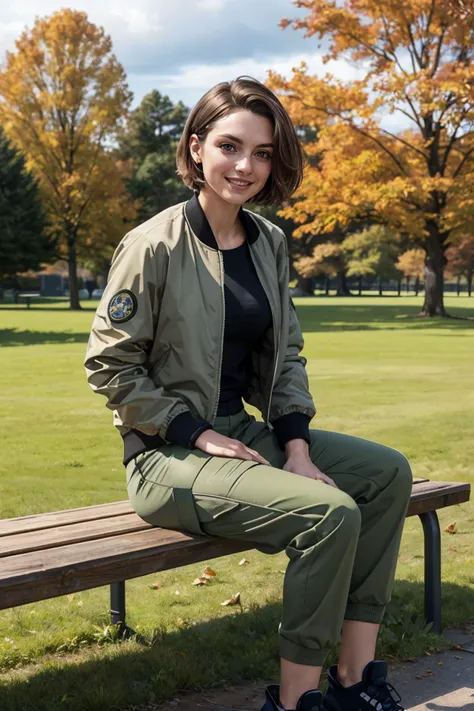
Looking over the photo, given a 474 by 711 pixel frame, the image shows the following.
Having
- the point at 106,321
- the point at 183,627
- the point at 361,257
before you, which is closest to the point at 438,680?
the point at 183,627

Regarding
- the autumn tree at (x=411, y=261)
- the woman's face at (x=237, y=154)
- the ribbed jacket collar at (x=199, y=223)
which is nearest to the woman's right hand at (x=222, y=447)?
the ribbed jacket collar at (x=199, y=223)

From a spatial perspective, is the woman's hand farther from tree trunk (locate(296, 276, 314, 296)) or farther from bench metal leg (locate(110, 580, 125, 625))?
tree trunk (locate(296, 276, 314, 296))

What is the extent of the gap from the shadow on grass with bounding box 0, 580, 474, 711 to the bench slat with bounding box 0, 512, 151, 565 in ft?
1.81

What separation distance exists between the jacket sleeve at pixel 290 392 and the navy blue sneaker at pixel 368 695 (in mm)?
809

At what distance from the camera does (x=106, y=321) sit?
3.10 m

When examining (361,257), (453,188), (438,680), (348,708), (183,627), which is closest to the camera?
(348,708)

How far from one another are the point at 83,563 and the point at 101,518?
595 mm

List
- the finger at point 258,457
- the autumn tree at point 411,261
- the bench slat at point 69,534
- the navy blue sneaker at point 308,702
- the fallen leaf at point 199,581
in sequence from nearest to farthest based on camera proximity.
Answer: the navy blue sneaker at point 308,702 < the bench slat at point 69,534 < the finger at point 258,457 < the fallen leaf at point 199,581 < the autumn tree at point 411,261

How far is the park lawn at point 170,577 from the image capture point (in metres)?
3.44

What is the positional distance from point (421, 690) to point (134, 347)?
5.15ft

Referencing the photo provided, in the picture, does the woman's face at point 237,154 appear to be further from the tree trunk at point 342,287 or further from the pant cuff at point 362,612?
the tree trunk at point 342,287

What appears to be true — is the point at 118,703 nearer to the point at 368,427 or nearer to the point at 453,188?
the point at 368,427

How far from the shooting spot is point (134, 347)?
3.10 m

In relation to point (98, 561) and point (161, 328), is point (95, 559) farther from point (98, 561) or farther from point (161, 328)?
point (161, 328)
